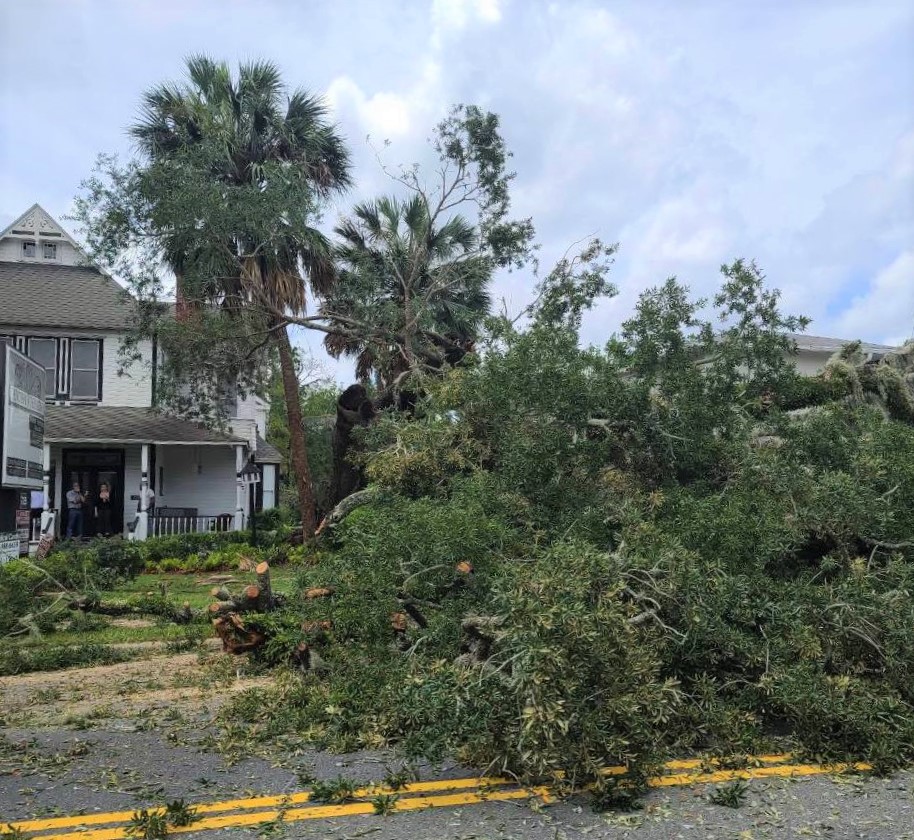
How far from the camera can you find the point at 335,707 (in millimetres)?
5664

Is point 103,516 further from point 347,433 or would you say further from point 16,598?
point 16,598

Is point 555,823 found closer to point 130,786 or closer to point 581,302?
point 130,786

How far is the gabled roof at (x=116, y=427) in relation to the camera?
20141mm

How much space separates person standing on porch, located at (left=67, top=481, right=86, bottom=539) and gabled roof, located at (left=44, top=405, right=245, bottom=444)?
1247mm

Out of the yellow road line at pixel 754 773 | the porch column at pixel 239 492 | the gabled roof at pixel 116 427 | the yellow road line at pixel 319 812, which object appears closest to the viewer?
the yellow road line at pixel 319 812

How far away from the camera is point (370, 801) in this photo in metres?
4.38

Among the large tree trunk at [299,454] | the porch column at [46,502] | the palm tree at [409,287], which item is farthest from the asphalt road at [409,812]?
the porch column at [46,502]

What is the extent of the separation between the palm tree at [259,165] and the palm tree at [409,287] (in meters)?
0.95

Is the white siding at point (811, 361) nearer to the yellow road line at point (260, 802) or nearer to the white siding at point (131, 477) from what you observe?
the white siding at point (131, 477)

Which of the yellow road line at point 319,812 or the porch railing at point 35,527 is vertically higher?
the porch railing at point 35,527

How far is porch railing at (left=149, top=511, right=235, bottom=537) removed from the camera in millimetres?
20969

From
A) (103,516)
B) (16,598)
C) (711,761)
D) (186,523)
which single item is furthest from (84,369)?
(711,761)

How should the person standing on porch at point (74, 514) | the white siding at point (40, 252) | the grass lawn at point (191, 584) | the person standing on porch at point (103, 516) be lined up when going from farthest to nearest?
the white siding at point (40, 252) < the person standing on porch at point (103, 516) < the person standing on porch at point (74, 514) < the grass lawn at point (191, 584)

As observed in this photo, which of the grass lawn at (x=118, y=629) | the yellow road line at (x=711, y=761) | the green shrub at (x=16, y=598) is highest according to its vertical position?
the green shrub at (x=16, y=598)
